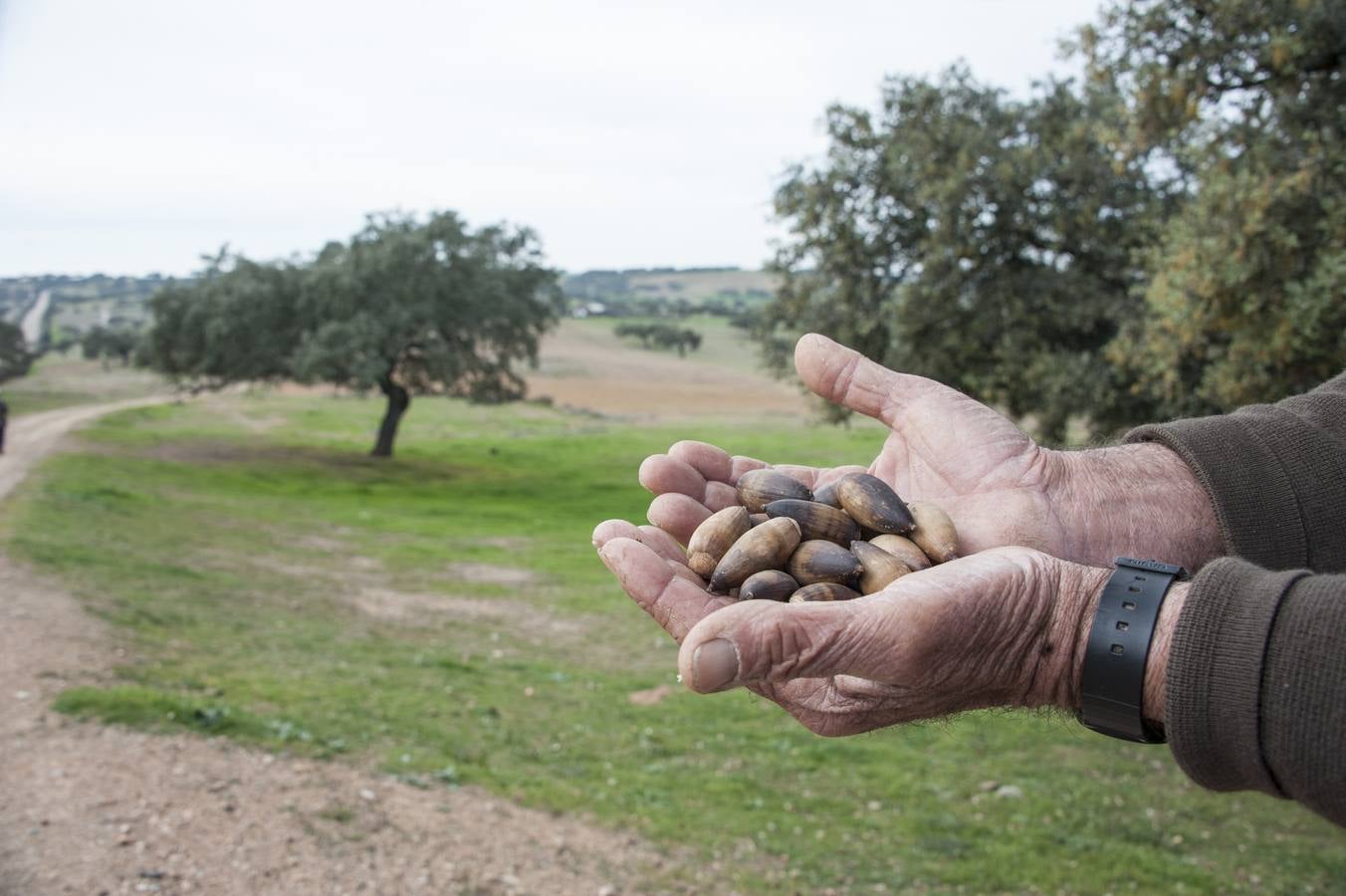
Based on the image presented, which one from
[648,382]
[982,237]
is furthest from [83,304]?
[982,237]

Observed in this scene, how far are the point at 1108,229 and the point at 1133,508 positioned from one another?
47.2 feet

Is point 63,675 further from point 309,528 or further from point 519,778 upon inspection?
point 309,528

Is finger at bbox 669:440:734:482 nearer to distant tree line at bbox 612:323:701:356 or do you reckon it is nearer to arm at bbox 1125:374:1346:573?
arm at bbox 1125:374:1346:573

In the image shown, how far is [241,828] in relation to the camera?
288 inches

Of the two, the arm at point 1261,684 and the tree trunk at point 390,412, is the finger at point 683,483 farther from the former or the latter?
the tree trunk at point 390,412

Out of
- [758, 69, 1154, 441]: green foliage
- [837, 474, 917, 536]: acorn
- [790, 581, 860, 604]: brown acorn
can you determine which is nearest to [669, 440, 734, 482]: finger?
[837, 474, 917, 536]: acorn

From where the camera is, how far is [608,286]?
134 m

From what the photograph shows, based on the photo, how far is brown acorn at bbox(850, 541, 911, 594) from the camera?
346cm

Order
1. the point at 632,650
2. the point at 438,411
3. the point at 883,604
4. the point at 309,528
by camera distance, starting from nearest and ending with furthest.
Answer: the point at 883,604 → the point at 632,650 → the point at 309,528 → the point at 438,411

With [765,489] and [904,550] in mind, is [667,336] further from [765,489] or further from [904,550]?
[904,550]

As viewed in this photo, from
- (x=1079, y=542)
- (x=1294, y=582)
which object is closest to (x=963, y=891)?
(x=1079, y=542)

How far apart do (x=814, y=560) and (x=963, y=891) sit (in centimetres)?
521

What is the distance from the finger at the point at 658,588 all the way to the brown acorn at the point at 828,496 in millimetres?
940

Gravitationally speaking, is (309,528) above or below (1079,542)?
below
